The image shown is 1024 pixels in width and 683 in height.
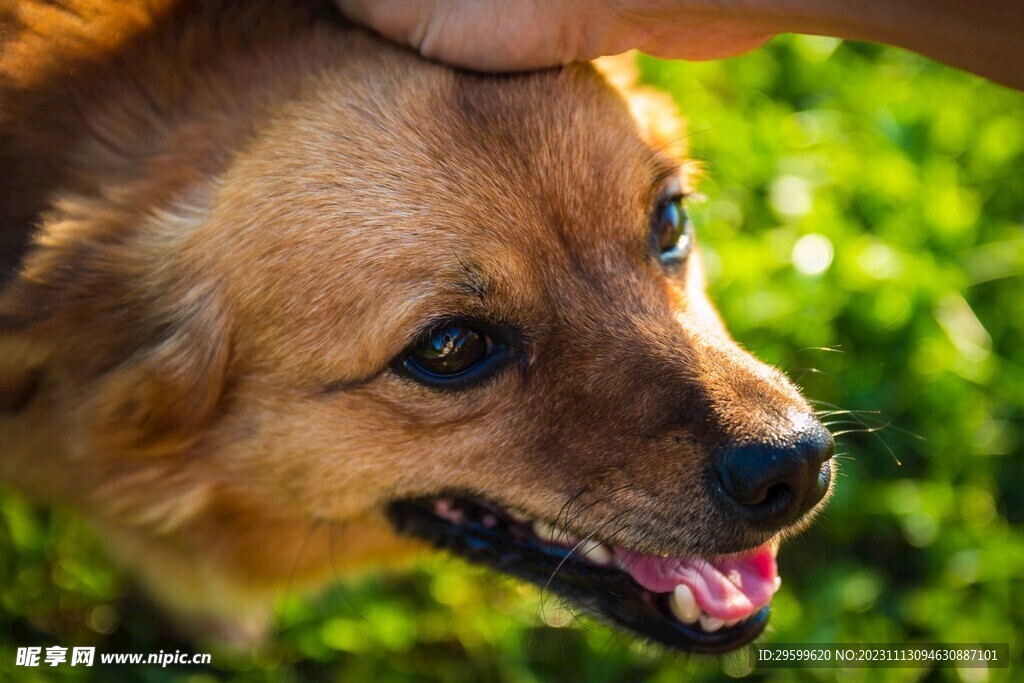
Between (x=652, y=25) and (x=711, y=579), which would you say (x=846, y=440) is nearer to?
(x=711, y=579)

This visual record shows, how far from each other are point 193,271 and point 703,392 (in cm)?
136

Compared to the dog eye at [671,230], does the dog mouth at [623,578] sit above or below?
below

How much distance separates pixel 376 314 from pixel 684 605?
1195mm

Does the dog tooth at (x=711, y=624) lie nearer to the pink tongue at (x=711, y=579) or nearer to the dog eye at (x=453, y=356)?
the pink tongue at (x=711, y=579)

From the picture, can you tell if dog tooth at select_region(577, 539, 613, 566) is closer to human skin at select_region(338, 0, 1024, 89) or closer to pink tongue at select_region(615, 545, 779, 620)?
pink tongue at select_region(615, 545, 779, 620)

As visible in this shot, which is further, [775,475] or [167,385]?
[167,385]

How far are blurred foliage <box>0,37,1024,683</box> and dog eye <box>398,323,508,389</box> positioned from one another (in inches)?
32.7

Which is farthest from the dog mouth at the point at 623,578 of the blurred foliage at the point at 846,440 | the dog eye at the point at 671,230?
the dog eye at the point at 671,230

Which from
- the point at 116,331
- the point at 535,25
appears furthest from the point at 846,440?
the point at 116,331

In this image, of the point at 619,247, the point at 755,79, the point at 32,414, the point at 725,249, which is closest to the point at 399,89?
the point at 619,247

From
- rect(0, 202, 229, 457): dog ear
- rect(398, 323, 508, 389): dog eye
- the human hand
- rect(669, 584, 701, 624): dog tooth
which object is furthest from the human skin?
rect(669, 584, 701, 624): dog tooth

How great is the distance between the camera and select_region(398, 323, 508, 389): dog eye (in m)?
2.33

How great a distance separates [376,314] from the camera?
228 centimetres

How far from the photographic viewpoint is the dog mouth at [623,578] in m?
2.57
